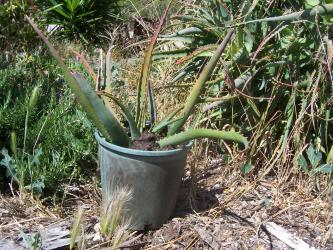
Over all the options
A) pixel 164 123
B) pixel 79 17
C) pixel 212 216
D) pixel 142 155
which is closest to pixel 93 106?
pixel 142 155

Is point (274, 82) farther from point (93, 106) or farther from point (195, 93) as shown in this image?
point (93, 106)

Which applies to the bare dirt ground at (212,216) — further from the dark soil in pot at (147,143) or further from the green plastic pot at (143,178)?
the dark soil in pot at (147,143)

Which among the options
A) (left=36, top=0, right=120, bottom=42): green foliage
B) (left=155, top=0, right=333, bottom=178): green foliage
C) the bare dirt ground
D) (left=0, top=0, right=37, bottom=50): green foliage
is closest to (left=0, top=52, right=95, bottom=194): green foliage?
the bare dirt ground

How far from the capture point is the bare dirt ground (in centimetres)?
282

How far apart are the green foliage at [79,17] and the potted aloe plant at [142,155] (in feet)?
14.1

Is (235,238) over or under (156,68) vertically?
under

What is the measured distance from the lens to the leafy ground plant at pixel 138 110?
2.57m

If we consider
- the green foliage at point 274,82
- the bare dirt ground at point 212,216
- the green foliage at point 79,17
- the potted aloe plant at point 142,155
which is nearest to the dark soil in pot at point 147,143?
the potted aloe plant at point 142,155

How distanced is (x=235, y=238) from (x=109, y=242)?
2.14 feet

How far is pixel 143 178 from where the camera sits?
2678mm

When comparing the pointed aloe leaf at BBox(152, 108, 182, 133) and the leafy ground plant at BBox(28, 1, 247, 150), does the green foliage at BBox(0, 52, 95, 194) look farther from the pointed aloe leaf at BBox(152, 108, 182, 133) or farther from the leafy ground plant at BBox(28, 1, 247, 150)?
the pointed aloe leaf at BBox(152, 108, 182, 133)

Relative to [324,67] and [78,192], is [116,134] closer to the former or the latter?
[78,192]

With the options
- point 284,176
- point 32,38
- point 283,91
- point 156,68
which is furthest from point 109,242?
point 32,38

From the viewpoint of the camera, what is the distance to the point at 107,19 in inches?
299
